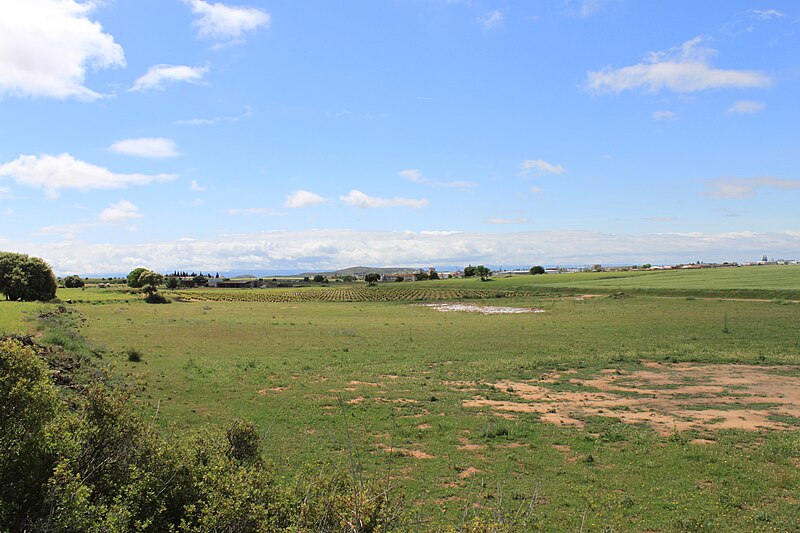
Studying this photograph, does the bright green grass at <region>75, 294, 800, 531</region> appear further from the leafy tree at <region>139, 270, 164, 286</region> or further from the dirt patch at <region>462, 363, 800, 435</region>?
the leafy tree at <region>139, 270, 164, 286</region>

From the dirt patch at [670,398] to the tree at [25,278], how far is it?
2745 inches

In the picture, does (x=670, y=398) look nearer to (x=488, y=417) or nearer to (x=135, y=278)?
(x=488, y=417)

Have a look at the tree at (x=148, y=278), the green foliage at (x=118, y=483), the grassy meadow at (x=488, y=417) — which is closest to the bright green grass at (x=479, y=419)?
the grassy meadow at (x=488, y=417)

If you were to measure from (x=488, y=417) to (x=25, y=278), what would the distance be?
236 ft

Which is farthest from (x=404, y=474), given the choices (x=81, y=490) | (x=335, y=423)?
(x=81, y=490)

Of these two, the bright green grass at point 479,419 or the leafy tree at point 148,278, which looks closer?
the bright green grass at point 479,419

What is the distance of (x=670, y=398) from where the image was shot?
18922 mm

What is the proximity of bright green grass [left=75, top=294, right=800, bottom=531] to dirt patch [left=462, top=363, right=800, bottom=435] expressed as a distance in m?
0.95

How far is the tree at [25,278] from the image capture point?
62938 mm

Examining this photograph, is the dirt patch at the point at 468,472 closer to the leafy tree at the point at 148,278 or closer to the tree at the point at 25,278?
the tree at the point at 25,278

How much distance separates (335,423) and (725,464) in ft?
36.1

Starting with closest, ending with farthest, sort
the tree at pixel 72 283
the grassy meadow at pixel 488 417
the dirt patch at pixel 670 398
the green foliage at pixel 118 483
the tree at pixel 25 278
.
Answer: the green foliage at pixel 118 483, the grassy meadow at pixel 488 417, the dirt patch at pixel 670 398, the tree at pixel 25 278, the tree at pixel 72 283

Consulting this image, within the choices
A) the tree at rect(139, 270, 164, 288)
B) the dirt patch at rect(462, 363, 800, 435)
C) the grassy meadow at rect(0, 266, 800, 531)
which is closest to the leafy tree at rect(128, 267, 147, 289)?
the tree at rect(139, 270, 164, 288)

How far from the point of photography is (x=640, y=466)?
11.9 metres
